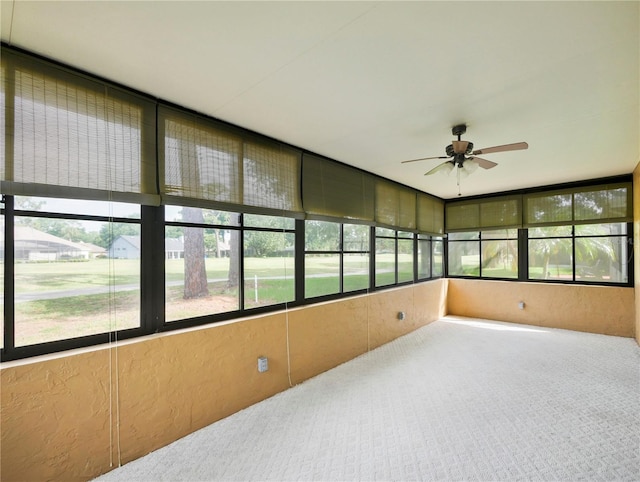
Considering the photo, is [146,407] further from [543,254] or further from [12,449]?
[543,254]

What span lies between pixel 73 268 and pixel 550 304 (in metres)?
7.29

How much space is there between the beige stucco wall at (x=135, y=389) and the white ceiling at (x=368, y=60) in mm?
1962

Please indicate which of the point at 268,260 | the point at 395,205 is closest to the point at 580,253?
the point at 395,205

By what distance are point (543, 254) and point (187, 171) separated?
21.9 feet

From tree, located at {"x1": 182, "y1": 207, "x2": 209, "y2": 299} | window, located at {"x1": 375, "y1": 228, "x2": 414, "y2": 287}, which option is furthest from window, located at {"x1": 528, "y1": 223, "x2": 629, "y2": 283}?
tree, located at {"x1": 182, "y1": 207, "x2": 209, "y2": 299}

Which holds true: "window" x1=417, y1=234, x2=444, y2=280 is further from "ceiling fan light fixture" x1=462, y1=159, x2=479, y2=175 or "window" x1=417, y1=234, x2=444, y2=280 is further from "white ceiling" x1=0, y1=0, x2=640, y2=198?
"white ceiling" x1=0, y1=0, x2=640, y2=198

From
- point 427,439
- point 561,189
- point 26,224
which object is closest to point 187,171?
point 26,224

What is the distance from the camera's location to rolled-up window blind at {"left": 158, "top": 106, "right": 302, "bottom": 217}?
2.44 meters

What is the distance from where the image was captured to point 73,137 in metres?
1.96

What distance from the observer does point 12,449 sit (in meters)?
1.70

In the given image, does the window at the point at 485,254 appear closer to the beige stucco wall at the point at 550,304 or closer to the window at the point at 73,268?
the beige stucco wall at the point at 550,304

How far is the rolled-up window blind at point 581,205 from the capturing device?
4902mm

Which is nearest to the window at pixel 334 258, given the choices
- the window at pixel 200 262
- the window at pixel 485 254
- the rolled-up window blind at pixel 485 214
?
the window at pixel 200 262

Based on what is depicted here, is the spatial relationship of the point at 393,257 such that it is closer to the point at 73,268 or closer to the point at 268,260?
the point at 268,260
